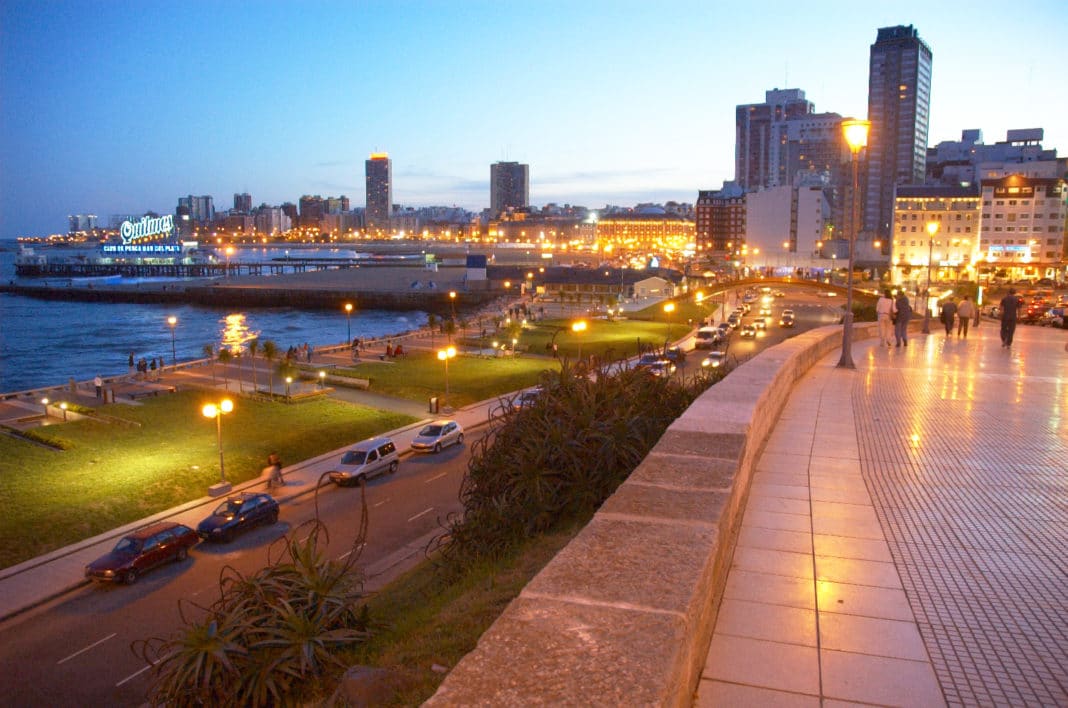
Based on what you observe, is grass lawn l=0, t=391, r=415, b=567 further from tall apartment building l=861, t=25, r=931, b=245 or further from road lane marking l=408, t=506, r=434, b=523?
tall apartment building l=861, t=25, r=931, b=245

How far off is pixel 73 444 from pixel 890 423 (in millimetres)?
20832

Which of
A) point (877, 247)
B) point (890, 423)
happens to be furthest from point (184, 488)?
point (877, 247)

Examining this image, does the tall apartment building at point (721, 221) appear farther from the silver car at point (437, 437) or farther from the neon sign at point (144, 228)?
the silver car at point (437, 437)

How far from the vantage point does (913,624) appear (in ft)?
12.4

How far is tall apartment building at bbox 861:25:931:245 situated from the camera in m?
141

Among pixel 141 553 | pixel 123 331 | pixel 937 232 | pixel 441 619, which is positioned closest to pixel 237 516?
pixel 141 553

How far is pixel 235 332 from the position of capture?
72812mm

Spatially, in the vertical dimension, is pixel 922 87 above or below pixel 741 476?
above

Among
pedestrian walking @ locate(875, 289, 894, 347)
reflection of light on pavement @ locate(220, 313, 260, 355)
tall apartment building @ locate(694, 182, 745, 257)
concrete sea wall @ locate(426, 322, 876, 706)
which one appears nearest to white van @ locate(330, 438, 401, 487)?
pedestrian walking @ locate(875, 289, 894, 347)

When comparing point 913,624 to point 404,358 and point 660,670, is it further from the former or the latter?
point 404,358

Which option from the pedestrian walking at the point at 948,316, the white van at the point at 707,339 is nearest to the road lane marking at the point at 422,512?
the pedestrian walking at the point at 948,316

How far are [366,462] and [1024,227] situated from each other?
307ft

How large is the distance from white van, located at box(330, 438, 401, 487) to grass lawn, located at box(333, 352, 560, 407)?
8.32 meters

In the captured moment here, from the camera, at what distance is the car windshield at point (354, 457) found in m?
19.0
